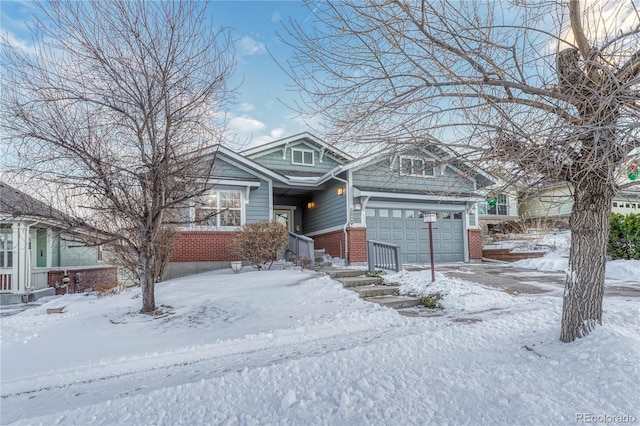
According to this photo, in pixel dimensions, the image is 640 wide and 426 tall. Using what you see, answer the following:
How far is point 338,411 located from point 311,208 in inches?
555

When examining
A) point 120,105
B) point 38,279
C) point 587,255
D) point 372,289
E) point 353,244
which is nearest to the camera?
point 587,255

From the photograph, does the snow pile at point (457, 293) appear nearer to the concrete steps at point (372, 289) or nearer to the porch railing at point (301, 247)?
the concrete steps at point (372, 289)

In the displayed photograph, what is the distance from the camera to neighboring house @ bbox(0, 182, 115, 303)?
609 centimetres

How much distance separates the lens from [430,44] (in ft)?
12.5

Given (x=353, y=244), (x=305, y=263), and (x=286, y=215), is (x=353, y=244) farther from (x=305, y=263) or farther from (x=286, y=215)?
(x=286, y=215)

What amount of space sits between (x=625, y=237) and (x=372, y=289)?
9268mm

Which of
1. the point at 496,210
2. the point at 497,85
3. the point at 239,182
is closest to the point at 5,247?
the point at 239,182

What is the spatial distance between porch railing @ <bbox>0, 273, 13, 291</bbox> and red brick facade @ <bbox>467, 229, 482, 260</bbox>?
18.2 m

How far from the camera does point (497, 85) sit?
12.5 feet

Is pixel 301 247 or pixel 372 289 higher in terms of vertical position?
pixel 301 247

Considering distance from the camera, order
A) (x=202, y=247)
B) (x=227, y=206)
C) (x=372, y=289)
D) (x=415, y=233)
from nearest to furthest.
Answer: (x=372, y=289), (x=202, y=247), (x=227, y=206), (x=415, y=233)

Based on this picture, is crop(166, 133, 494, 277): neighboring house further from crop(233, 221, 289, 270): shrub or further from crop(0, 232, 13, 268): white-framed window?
crop(0, 232, 13, 268): white-framed window

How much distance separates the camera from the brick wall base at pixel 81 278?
15.1 meters

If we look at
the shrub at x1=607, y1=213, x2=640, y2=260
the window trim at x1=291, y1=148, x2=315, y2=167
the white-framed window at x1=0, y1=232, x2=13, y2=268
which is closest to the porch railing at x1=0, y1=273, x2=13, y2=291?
the white-framed window at x1=0, y1=232, x2=13, y2=268
